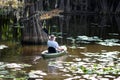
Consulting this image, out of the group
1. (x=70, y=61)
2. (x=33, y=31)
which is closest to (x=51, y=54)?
(x=70, y=61)

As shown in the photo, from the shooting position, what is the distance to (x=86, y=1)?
5731 centimetres

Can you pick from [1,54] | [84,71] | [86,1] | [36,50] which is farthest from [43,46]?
[86,1]

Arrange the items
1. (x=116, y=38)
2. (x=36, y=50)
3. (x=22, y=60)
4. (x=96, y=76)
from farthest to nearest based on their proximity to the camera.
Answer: (x=116, y=38) → (x=36, y=50) → (x=22, y=60) → (x=96, y=76)

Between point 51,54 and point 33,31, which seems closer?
point 51,54

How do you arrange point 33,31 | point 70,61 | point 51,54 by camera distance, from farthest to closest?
point 33,31
point 51,54
point 70,61

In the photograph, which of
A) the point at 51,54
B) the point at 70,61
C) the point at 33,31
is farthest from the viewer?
the point at 33,31

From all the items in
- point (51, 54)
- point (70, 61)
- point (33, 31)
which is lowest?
point (70, 61)

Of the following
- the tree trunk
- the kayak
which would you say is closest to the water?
the kayak

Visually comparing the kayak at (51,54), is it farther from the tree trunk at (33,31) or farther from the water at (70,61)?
the tree trunk at (33,31)

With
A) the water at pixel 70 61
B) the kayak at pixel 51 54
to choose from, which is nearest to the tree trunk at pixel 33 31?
the water at pixel 70 61

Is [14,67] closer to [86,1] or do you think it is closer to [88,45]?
[88,45]

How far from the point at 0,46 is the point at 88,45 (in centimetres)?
508

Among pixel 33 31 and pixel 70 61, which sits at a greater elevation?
pixel 33 31

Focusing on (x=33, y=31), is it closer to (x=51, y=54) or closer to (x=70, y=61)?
(x=51, y=54)
